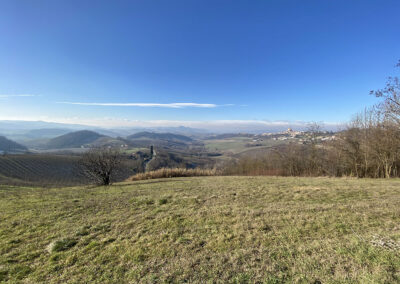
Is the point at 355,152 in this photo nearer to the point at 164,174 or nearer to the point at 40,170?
the point at 164,174

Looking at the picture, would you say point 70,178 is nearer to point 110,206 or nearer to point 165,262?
point 110,206

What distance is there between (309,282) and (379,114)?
765 inches

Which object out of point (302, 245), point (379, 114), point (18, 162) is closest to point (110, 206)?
point (302, 245)

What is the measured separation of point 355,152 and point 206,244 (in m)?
21.2

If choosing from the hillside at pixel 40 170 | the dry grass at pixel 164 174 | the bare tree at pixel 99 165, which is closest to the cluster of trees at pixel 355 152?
the dry grass at pixel 164 174

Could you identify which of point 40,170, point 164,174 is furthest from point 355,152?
point 40,170

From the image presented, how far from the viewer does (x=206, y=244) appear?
145 inches

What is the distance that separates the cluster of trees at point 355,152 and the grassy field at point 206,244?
13.6 metres

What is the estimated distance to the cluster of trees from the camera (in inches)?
581

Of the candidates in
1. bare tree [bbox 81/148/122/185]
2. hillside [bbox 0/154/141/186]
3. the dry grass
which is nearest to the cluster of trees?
the dry grass

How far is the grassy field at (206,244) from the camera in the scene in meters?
2.71

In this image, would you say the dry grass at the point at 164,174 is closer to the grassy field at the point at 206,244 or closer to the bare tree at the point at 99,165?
the bare tree at the point at 99,165

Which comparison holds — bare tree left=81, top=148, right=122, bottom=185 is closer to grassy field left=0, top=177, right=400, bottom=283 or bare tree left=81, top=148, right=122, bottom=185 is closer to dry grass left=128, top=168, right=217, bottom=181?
dry grass left=128, top=168, right=217, bottom=181

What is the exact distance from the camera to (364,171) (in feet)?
57.5
